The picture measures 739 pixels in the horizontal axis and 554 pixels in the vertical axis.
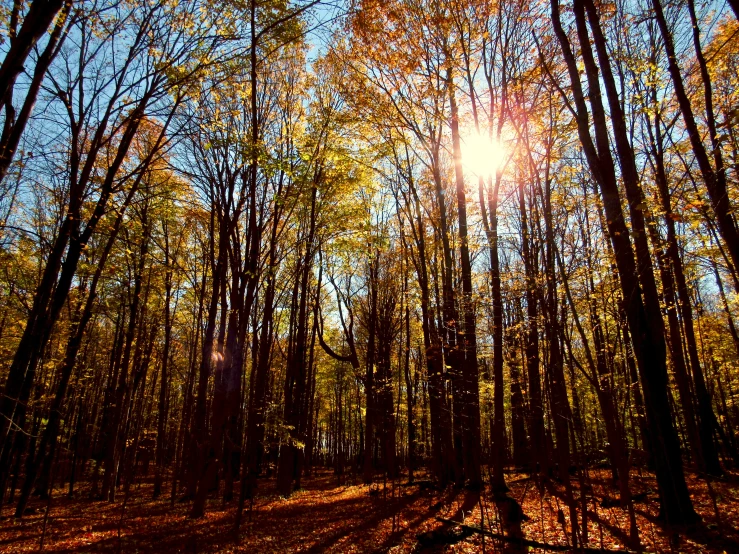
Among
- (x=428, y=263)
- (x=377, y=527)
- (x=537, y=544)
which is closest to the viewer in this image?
(x=537, y=544)

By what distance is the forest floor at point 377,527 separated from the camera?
6285 millimetres

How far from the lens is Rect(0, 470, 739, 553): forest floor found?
6.29 metres

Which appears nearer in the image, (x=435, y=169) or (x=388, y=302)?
(x=435, y=169)

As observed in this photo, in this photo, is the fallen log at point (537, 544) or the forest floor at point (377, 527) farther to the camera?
the forest floor at point (377, 527)

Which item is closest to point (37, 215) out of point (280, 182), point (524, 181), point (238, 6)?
point (280, 182)

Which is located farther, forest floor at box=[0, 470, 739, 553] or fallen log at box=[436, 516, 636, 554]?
forest floor at box=[0, 470, 739, 553]

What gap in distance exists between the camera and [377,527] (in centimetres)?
850

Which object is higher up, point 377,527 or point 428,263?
point 428,263

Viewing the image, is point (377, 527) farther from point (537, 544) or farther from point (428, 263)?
point (428, 263)

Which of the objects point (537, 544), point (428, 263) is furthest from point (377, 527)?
point (428, 263)

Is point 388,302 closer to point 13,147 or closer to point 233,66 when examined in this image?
point 233,66

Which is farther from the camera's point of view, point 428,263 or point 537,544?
point 428,263

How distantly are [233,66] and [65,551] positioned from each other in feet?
30.3

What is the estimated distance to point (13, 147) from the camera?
3795 mm
